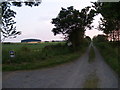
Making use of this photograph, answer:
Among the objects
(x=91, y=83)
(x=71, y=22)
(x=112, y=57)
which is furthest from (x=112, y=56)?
(x=71, y=22)

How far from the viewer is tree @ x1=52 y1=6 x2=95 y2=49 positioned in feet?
75.9

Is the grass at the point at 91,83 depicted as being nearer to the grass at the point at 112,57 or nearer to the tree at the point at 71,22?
the grass at the point at 112,57

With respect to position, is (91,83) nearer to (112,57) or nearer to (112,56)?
(112,57)

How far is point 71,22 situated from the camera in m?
23.0

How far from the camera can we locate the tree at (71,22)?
75.9ft

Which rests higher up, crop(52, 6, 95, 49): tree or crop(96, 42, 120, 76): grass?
crop(52, 6, 95, 49): tree

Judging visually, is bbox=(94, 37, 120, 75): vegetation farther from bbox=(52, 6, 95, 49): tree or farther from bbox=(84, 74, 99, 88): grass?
bbox=(52, 6, 95, 49): tree

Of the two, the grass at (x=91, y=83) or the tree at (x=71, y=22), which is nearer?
the grass at (x=91, y=83)

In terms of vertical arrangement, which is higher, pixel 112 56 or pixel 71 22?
pixel 71 22

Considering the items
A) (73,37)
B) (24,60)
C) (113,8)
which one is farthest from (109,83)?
(73,37)

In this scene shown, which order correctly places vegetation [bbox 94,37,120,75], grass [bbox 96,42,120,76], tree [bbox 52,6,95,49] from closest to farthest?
grass [bbox 96,42,120,76]
vegetation [bbox 94,37,120,75]
tree [bbox 52,6,95,49]

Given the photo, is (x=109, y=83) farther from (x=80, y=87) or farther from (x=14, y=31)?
(x=14, y=31)

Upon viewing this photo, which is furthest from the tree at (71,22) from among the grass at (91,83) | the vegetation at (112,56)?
the grass at (91,83)

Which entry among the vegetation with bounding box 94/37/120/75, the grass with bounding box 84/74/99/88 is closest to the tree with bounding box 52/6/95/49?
the vegetation with bounding box 94/37/120/75
